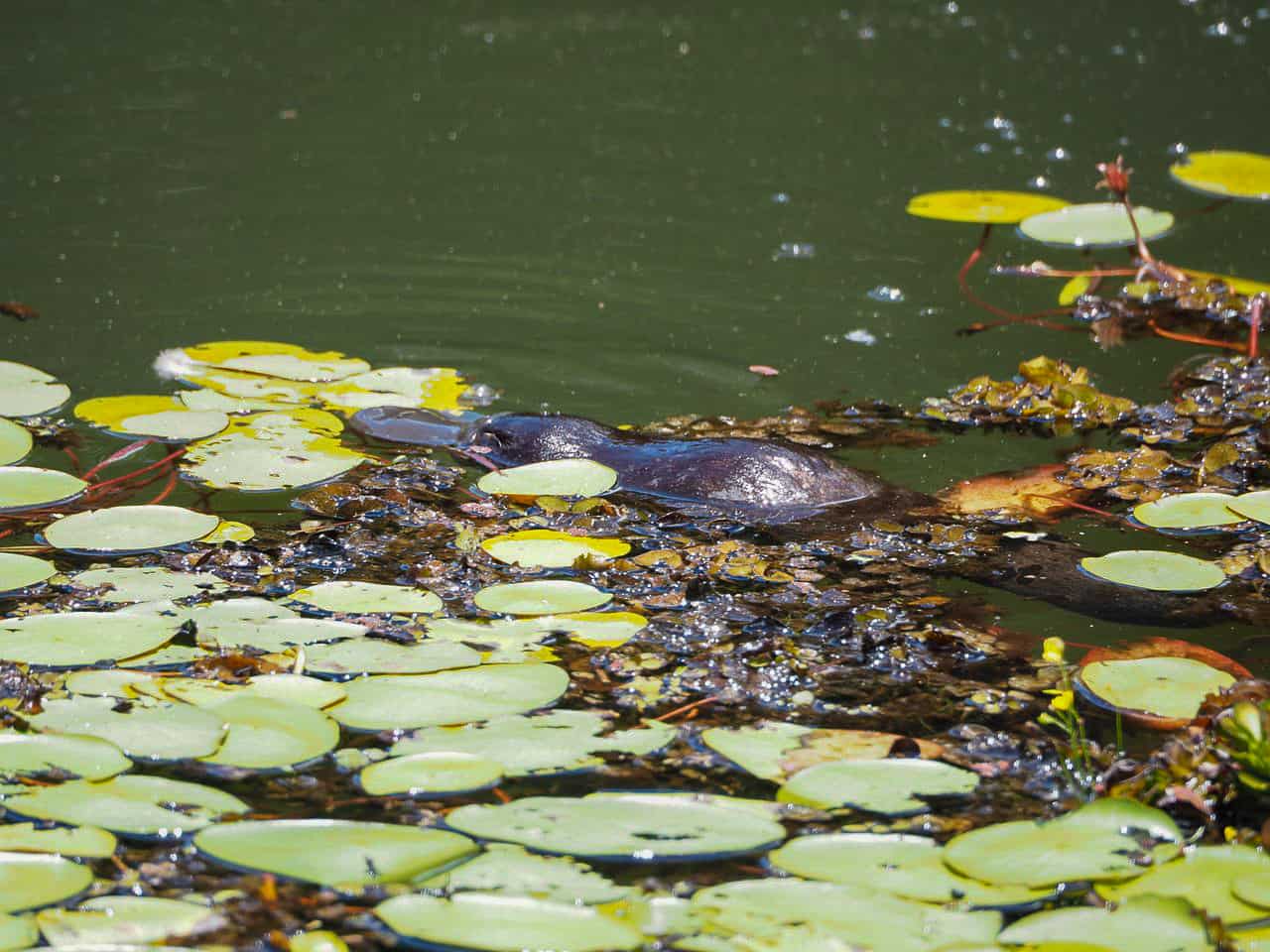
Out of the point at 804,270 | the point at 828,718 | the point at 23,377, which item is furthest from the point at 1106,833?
the point at 804,270

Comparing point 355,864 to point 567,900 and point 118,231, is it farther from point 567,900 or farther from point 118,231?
point 118,231

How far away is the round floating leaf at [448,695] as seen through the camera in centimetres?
244

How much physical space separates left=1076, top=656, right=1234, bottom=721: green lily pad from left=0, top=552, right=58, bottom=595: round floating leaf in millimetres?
2171

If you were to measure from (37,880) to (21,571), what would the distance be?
3.99 feet

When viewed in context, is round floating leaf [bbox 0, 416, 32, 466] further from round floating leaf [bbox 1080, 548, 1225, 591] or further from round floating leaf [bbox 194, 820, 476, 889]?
round floating leaf [bbox 1080, 548, 1225, 591]

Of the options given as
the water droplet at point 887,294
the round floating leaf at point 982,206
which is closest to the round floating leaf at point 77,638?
the water droplet at point 887,294

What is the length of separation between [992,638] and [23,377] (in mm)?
2949

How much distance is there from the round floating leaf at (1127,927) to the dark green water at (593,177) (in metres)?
2.26

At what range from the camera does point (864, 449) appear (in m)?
4.20

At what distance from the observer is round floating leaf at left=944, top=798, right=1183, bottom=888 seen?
2021mm

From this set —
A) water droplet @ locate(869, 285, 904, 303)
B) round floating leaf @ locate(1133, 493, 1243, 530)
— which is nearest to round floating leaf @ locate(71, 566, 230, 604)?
round floating leaf @ locate(1133, 493, 1243, 530)

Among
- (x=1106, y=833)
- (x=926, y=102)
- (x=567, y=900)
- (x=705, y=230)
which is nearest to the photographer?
(x=567, y=900)

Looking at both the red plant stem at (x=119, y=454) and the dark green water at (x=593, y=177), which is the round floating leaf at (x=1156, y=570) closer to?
the dark green water at (x=593, y=177)

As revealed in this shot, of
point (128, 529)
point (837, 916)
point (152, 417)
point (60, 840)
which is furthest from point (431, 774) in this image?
point (152, 417)
